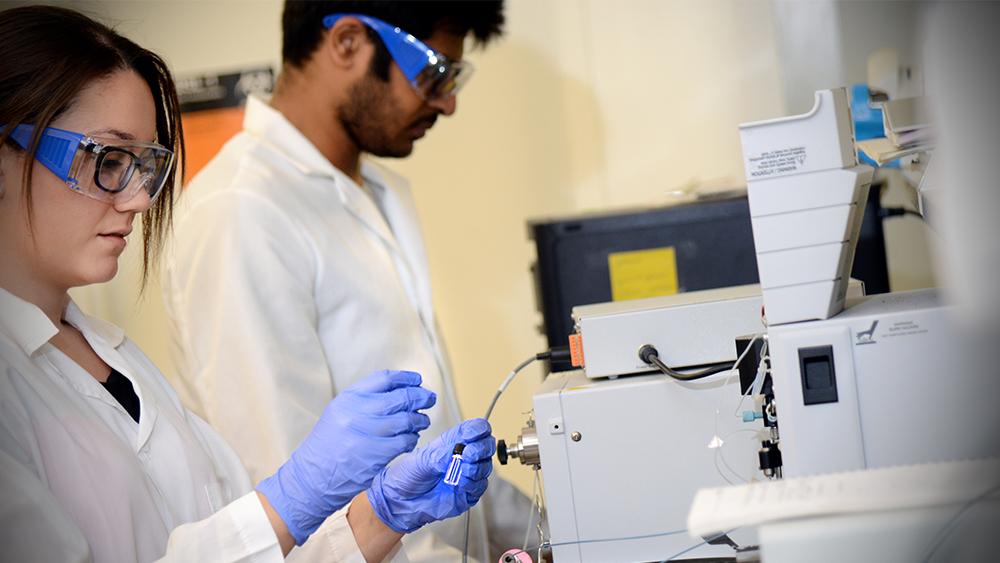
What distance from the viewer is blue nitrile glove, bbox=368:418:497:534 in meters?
0.97

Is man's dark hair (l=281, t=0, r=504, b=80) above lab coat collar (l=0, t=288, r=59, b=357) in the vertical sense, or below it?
above

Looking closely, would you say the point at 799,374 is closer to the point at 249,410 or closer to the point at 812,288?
the point at 812,288

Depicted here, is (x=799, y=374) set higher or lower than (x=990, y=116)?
lower

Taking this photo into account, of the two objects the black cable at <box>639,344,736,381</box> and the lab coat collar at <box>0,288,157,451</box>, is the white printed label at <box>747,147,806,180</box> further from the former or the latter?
the lab coat collar at <box>0,288,157,451</box>

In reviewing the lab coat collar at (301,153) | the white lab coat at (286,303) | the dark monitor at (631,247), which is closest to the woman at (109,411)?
the white lab coat at (286,303)

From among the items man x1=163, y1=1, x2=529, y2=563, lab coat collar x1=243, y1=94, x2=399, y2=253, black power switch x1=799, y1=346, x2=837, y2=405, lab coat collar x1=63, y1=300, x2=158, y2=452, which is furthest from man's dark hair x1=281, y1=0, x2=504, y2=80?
black power switch x1=799, y1=346, x2=837, y2=405

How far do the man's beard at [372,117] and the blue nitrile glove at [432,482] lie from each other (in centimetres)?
74

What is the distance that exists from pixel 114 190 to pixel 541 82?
5.24 ft

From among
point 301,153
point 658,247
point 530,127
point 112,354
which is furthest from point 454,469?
point 530,127

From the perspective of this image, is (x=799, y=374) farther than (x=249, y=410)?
No

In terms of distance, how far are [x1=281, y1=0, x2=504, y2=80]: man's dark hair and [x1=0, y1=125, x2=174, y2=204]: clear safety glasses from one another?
551 mm

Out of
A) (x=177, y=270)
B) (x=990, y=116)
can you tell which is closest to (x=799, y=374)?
(x=990, y=116)

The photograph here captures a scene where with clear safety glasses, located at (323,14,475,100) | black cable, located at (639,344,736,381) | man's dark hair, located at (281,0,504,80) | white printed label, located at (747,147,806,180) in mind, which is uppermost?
man's dark hair, located at (281,0,504,80)

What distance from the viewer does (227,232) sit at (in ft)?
4.19
